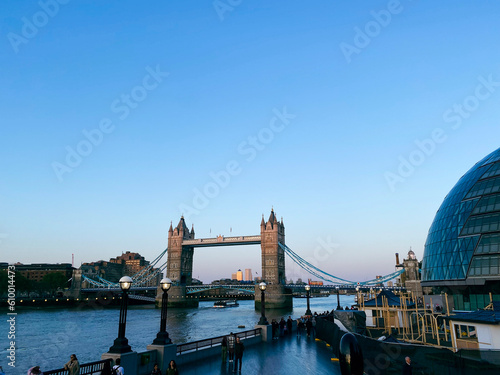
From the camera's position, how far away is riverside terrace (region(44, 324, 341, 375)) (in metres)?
13.8

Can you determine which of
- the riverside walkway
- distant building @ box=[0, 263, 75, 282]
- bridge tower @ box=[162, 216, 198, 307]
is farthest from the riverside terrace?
distant building @ box=[0, 263, 75, 282]

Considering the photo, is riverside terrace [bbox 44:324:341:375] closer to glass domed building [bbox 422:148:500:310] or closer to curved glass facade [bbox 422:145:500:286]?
glass domed building [bbox 422:148:500:310]

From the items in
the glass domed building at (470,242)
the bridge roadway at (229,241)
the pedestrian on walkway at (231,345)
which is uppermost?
the bridge roadway at (229,241)

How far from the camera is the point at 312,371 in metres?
15.1

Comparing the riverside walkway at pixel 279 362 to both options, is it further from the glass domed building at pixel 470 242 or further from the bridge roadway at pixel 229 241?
the bridge roadway at pixel 229 241

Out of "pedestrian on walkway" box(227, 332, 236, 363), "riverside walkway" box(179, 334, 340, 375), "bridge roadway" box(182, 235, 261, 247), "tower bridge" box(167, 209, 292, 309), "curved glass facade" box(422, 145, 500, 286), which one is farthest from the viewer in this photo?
"bridge roadway" box(182, 235, 261, 247)

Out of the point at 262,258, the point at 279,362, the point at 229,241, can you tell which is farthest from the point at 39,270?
the point at 279,362

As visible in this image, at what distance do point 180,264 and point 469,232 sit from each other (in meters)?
105

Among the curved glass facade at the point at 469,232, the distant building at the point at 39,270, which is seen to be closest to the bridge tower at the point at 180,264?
the distant building at the point at 39,270

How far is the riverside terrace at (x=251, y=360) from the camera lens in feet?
45.1

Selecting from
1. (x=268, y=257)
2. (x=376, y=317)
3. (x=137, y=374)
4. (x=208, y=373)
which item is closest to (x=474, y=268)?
(x=376, y=317)

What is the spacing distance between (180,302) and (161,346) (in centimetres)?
10325

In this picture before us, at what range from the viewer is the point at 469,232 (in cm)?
3198

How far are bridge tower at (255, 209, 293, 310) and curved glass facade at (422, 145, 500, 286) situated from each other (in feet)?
218
